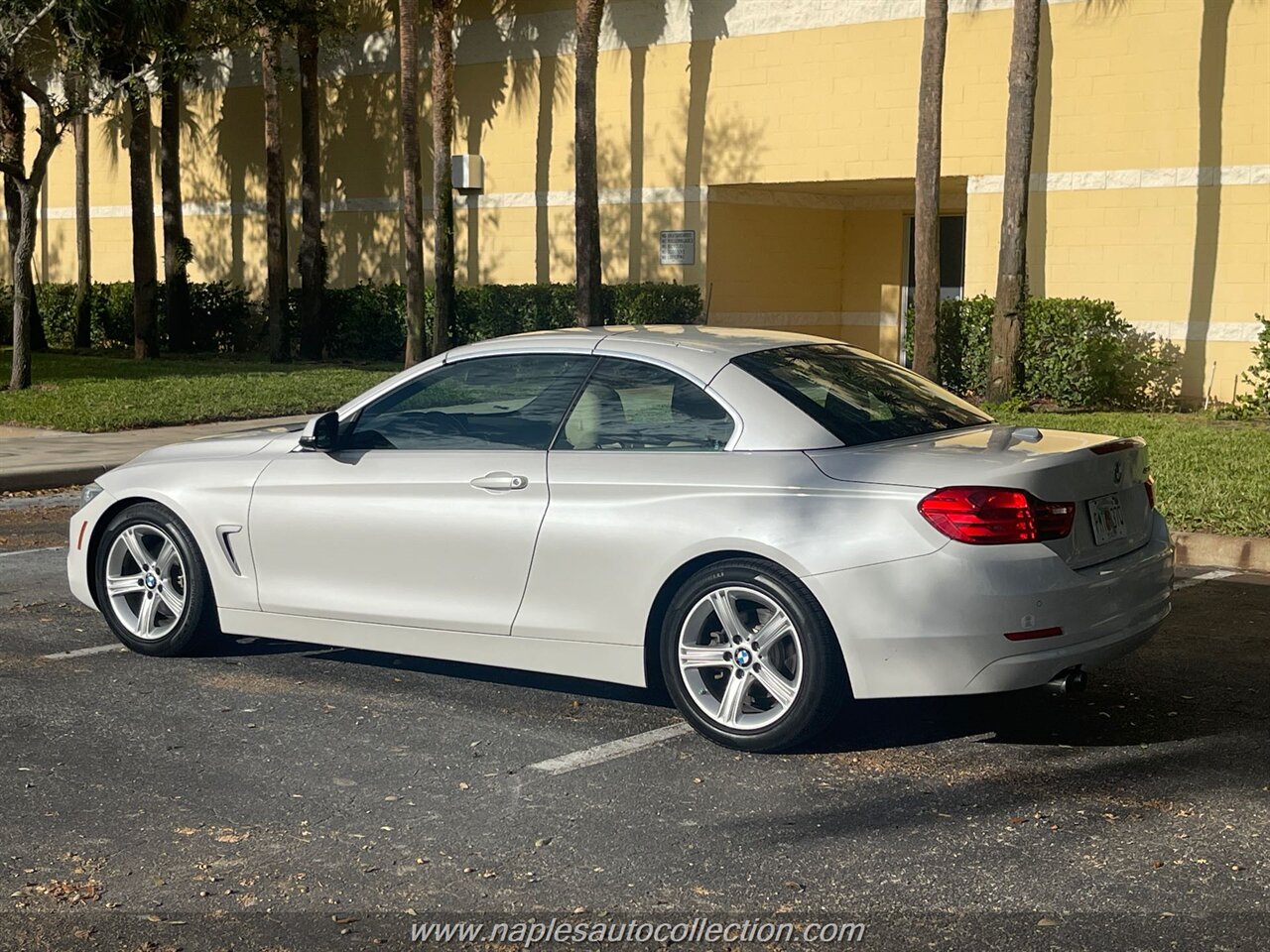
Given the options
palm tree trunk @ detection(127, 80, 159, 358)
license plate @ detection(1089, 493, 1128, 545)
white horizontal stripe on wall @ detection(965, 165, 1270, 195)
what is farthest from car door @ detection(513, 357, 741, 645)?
palm tree trunk @ detection(127, 80, 159, 358)

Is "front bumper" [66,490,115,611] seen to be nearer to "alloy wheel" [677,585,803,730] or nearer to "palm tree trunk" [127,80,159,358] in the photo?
"alloy wheel" [677,585,803,730]

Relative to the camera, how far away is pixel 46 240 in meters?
37.7

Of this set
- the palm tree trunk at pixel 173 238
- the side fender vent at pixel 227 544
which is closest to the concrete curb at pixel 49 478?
the side fender vent at pixel 227 544

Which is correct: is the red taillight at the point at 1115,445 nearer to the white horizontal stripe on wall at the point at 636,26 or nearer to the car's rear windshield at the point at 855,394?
the car's rear windshield at the point at 855,394

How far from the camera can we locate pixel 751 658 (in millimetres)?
5898

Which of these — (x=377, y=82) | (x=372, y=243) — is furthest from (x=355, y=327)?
(x=377, y=82)

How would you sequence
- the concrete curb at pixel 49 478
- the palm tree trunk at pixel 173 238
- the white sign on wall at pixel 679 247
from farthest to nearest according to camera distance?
the palm tree trunk at pixel 173 238 < the white sign on wall at pixel 679 247 < the concrete curb at pixel 49 478

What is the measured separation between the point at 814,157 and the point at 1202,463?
11.5 m

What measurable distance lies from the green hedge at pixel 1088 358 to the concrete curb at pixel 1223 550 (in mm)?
9727

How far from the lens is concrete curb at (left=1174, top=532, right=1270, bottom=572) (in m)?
10.2

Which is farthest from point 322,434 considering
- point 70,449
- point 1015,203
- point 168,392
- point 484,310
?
point 484,310

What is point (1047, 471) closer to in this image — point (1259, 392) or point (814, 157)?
point (1259, 392)

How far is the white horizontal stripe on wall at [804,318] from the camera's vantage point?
85.4 feet

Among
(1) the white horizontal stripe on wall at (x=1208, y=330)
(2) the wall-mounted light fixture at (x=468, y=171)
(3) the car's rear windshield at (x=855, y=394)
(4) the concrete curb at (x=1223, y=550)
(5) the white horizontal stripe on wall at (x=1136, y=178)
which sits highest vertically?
(2) the wall-mounted light fixture at (x=468, y=171)
